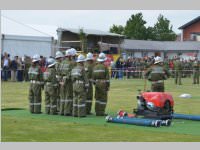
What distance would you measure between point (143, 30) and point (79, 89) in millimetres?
76618

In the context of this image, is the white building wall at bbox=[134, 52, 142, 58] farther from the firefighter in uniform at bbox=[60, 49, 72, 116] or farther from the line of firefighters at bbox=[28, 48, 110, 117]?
the firefighter in uniform at bbox=[60, 49, 72, 116]

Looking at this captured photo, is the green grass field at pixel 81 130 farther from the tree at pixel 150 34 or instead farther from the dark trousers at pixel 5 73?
the tree at pixel 150 34

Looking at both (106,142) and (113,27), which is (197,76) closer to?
(106,142)

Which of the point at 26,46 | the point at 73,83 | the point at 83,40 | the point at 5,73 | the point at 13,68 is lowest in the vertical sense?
the point at 73,83

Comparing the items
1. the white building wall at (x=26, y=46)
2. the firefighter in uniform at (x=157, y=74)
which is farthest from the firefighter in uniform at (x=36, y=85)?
the white building wall at (x=26, y=46)

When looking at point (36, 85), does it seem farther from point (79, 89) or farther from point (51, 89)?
point (79, 89)

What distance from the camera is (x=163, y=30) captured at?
9869 centimetres

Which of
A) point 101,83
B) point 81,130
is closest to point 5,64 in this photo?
point 101,83

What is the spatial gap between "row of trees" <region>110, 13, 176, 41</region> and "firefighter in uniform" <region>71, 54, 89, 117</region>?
236ft

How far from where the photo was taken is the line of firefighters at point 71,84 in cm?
1705

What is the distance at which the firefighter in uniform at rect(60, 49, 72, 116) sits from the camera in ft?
57.2

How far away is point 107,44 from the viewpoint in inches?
1917

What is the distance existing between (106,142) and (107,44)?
37.0 meters

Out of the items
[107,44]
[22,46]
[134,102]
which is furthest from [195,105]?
[107,44]
